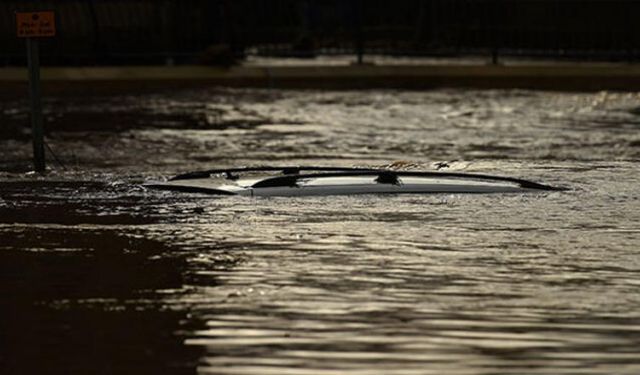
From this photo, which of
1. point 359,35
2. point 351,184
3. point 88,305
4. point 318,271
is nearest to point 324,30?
point 359,35

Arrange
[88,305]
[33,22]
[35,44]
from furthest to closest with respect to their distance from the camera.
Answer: [35,44] → [33,22] → [88,305]

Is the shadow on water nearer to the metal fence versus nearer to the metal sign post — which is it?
the metal sign post

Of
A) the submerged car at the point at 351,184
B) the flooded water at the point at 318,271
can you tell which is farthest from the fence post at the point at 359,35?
the submerged car at the point at 351,184

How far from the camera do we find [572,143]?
17922mm

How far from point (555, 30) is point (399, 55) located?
3002mm

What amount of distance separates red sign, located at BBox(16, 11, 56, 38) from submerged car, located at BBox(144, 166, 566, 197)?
2067 mm

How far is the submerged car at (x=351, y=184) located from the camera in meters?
11.9

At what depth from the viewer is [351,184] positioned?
12.0 metres

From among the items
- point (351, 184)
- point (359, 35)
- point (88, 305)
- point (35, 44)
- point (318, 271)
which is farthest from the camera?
point (359, 35)

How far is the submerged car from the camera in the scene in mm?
11922

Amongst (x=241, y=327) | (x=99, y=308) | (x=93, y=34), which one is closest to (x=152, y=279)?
(x=99, y=308)

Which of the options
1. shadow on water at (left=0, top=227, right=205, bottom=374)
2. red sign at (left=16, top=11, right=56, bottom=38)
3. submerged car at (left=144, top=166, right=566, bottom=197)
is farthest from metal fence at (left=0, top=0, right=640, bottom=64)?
shadow on water at (left=0, top=227, right=205, bottom=374)

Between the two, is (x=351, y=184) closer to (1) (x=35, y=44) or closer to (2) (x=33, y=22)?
(2) (x=33, y=22)

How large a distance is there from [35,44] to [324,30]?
17733 millimetres
